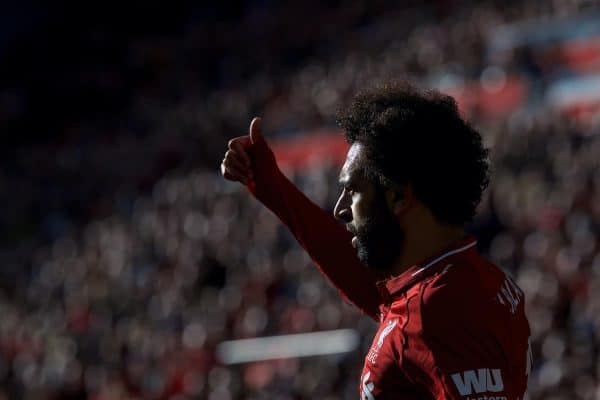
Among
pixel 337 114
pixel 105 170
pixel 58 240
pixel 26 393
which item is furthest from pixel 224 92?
pixel 337 114

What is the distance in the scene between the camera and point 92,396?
11.9 metres

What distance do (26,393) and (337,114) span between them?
9991 mm

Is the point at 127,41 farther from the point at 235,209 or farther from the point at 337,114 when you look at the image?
the point at 337,114

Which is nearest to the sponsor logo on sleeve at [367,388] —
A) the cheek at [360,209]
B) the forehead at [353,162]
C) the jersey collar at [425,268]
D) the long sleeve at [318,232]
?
the jersey collar at [425,268]

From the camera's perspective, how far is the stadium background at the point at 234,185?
10.3 meters

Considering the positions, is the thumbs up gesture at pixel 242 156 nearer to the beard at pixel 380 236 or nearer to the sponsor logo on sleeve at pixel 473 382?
the beard at pixel 380 236

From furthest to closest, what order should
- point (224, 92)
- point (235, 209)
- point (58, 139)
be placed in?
point (58, 139) → point (224, 92) → point (235, 209)

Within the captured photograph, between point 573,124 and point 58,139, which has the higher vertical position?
point 58,139

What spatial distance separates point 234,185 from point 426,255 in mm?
12764

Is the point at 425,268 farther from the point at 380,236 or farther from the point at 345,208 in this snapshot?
the point at 345,208

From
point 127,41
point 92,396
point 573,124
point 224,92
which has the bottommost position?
point 92,396

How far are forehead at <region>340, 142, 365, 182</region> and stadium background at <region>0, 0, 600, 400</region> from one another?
5.14 meters

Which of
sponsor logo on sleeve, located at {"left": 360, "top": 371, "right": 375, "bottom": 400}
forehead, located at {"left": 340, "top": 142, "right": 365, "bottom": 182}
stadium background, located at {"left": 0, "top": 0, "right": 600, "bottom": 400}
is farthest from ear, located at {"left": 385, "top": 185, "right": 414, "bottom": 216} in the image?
stadium background, located at {"left": 0, "top": 0, "right": 600, "bottom": 400}

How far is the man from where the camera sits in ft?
8.79
